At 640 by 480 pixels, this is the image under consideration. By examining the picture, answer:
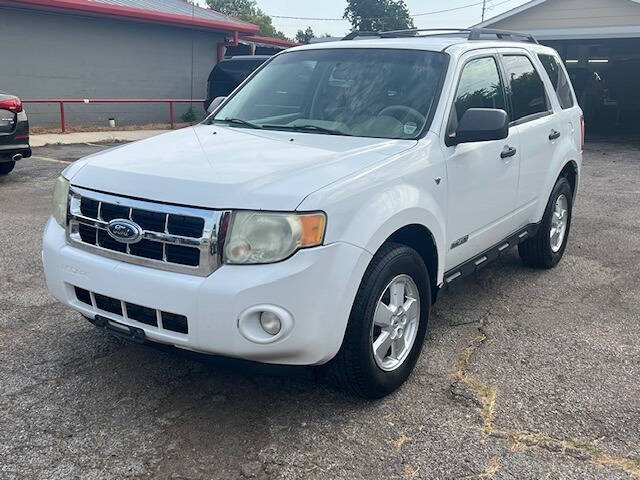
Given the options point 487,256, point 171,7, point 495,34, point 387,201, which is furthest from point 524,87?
point 171,7

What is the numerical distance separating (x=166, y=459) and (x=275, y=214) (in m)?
1.17

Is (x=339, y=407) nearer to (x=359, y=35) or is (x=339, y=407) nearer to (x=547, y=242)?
(x=547, y=242)

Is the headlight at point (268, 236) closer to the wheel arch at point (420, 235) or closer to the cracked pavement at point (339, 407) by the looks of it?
the wheel arch at point (420, 235)

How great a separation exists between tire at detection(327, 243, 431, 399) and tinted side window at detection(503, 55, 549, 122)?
1843 millimetres

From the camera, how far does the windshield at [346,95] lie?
13.0 ft

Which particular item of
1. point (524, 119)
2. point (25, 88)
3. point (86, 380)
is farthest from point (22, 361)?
point (25, 88)

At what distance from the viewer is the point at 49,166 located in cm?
1115

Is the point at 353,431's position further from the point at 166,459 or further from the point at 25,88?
the point at 25,88

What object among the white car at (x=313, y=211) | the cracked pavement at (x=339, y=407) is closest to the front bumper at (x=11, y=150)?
the cracked pavement at (x=339, y=407)

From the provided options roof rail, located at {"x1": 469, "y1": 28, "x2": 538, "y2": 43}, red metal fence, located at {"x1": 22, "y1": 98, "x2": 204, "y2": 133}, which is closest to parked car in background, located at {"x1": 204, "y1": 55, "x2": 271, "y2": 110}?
→ red metal fence, located at {"x1": 22, "y1": 98, "x2": 204, "y2": 133}

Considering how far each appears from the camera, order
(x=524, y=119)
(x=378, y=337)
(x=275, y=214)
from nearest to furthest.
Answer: (x=275, y=214) → (x=378, y=337) → (x=524, y=119)

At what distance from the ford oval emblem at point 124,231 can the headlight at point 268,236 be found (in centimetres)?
45

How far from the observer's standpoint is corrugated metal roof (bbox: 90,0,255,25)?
19.9m

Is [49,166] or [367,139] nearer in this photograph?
[367,139]
